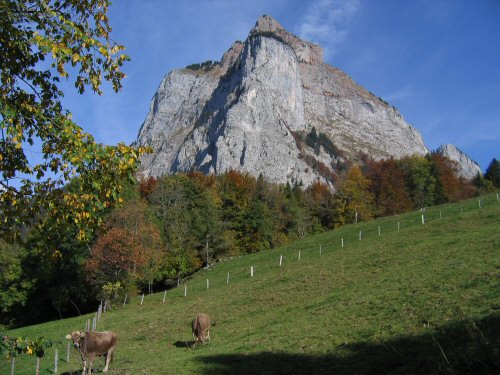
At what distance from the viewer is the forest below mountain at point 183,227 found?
4734 cm

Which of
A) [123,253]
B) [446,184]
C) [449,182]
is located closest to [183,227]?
[123,253]

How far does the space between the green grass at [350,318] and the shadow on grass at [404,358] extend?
0.04 m

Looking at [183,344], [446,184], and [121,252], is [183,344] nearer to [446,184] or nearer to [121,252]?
[121,252]

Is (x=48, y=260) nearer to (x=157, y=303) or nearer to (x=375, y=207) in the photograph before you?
(x=157, y=303)

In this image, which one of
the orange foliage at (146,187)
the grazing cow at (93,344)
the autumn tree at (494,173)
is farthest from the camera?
the autumn tree at (494,173)

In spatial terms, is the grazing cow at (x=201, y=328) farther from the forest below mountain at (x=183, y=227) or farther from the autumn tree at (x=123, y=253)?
the autumn tree at (x=123, y=253)

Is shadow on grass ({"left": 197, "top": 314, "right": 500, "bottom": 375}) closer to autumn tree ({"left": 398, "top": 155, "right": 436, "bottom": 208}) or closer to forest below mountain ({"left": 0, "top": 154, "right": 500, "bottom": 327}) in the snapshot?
forest below mountain ({"left": 0, "top": 154, "right": 500, "bottom": 327})

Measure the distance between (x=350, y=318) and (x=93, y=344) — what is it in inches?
454

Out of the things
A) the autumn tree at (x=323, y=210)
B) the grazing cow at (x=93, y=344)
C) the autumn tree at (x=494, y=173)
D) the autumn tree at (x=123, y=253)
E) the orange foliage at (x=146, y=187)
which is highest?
the autumn tree at (x=494, y=173)

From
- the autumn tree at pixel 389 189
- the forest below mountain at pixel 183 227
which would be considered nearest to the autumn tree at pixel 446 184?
the forest below mountain at pixel 183 227

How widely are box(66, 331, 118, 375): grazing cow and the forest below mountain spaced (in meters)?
7.02

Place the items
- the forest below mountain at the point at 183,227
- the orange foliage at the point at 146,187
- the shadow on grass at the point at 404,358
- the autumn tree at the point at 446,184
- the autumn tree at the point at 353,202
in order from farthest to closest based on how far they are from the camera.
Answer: the autumn tree at the point at 446,184 → the autumn tree at the point at 353,202 → the orange foliage at the point at 146,187 → the forest below mountain at the point at 183,227 → the shadow on grass at the point at 404,358

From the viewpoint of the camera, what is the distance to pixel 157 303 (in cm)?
4434

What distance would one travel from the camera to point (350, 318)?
19344mm
